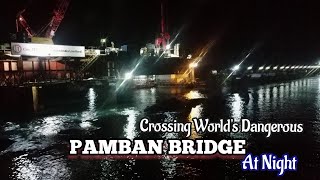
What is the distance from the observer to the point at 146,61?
69.9m

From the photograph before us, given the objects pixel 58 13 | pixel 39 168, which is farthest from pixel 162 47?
pixel 39 168

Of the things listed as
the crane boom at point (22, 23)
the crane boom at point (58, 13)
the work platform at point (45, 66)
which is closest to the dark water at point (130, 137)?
the work platform at point (45, 66)

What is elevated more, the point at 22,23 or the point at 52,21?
the point at 52,21

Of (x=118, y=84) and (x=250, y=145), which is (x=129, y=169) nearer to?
(x=250, y=145)

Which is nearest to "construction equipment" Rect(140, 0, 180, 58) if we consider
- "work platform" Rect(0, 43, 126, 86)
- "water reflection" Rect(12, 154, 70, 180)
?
"work platform" Rect(0, 43, 126, 86)

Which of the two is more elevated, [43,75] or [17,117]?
[43,75]

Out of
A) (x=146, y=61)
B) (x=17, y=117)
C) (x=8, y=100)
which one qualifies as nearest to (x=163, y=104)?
(x=17, y=117)

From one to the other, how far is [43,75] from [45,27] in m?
19.5

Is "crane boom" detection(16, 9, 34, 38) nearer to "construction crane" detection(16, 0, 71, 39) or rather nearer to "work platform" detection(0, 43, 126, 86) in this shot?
"construction crane" detection(16, 0, 71, 39)

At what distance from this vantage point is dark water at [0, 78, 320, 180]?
451 inches

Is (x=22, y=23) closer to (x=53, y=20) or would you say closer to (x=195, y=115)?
(x=53, y=20)

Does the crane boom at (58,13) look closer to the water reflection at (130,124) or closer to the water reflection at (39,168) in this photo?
the water reflection at (130,124)

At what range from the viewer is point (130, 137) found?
1734 cm

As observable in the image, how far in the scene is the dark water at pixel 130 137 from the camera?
11461 millimetres
